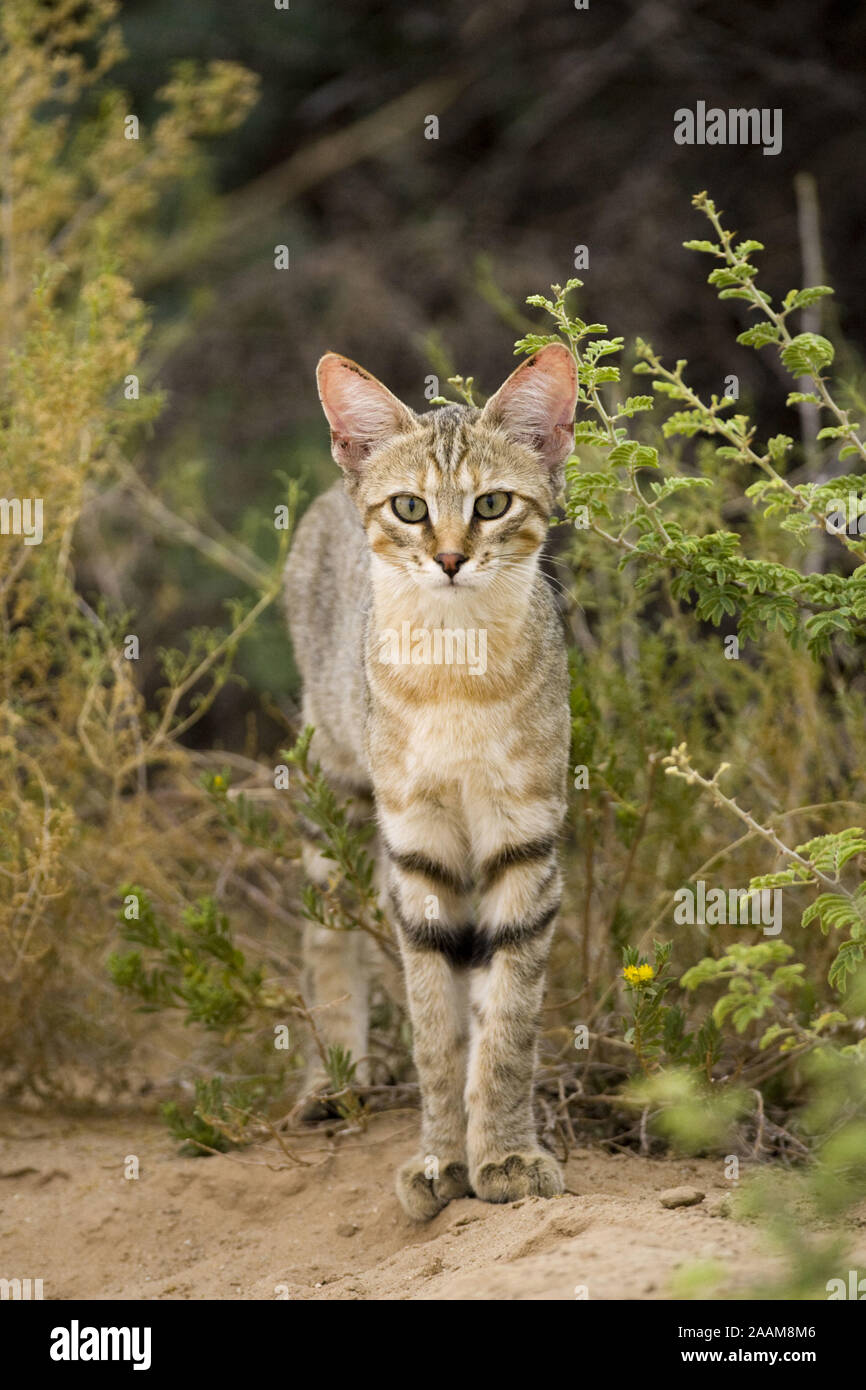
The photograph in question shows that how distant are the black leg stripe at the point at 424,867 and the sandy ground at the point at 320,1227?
0.87m

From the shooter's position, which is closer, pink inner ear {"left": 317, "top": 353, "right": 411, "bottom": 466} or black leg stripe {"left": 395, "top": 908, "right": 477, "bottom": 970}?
pink inner ear {"left": 317, "top": 353, "right": 411, "bottom": 466}

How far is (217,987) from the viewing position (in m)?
4.64

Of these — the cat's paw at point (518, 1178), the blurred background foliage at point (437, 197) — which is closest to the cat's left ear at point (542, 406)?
the cat's paw at point (518, 1178)

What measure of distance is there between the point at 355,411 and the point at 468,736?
0.95 meters

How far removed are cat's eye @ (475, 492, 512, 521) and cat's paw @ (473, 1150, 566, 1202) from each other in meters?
1.68

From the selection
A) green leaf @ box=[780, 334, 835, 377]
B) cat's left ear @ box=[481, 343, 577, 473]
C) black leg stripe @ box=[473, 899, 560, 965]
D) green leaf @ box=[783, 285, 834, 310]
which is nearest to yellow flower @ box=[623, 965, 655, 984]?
black leg stripe @ box=[473, 899, 560, 965]

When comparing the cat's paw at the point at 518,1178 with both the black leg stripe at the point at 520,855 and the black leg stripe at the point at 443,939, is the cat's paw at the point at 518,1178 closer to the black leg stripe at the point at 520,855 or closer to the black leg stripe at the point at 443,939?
the black leg stripe at the point at 443,939

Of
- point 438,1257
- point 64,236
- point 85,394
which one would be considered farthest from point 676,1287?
point 64,236

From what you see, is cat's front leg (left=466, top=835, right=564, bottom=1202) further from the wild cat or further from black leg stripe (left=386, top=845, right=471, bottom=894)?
black leg stripe (left=386, top=845, right=471, bottom=894)

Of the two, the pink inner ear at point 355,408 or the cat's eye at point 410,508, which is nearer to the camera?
the cat's eye at point 410,508

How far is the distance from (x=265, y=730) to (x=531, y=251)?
387cm

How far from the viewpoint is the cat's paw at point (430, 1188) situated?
4141 mm

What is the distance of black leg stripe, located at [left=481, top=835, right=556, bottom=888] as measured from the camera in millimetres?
4105

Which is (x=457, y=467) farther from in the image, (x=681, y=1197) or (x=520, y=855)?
(x=681, y=1197)
